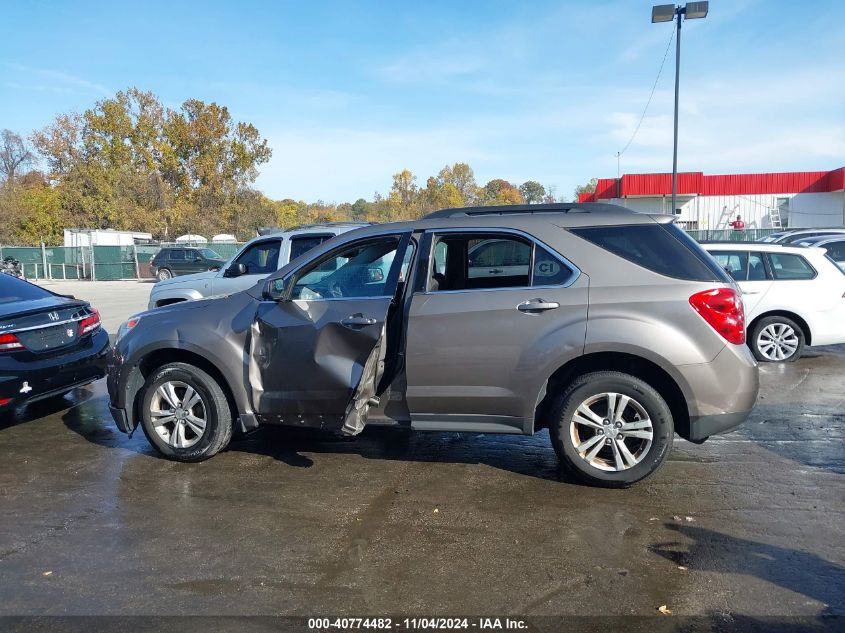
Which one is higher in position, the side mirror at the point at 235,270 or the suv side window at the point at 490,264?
the suv side window at the point at 490,264

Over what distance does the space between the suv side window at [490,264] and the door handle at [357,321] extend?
1.64 ft

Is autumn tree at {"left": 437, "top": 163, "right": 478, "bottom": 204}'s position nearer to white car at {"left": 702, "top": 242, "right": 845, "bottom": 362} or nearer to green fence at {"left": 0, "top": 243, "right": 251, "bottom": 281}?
green fence at {"left": 0, "top": 243, "right": 251, "bottom": 281}

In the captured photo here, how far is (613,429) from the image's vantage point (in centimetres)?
458

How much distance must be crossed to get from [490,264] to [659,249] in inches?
50.4

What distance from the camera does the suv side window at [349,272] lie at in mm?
5062

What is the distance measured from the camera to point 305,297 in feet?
17.0

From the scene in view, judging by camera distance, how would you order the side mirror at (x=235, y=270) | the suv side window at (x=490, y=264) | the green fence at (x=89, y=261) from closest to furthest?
the suv side window at (x=490, y=264) → the side mirror at (x=235, y=270) → the green fence at (x=89, y=261)

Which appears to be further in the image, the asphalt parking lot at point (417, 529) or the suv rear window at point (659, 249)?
the suv rear window at point (659, 249)

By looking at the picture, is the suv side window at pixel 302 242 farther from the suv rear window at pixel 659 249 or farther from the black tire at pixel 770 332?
the black tire at pixel 770 332

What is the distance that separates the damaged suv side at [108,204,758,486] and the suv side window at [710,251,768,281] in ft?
16.8

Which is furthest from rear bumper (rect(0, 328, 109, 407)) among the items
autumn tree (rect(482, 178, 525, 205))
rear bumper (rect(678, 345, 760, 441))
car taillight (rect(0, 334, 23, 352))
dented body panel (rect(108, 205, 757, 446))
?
autumn tree (rect(482, 178, 525, 205))

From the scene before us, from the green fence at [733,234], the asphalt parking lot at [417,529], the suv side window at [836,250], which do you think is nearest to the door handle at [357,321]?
the asphalt parking lot at [417,529]

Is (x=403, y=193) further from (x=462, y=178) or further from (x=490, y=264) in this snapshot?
(x=490, y=264)

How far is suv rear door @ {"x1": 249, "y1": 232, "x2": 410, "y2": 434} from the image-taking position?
482cm
